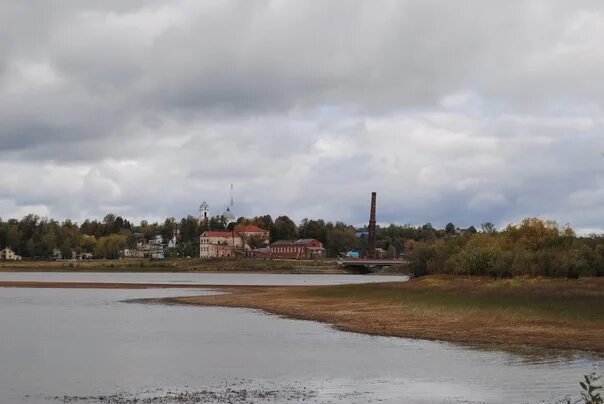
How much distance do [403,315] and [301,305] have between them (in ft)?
54.1

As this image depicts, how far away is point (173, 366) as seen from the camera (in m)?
36.0

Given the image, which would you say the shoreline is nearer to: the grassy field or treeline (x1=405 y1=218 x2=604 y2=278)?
the grassy field

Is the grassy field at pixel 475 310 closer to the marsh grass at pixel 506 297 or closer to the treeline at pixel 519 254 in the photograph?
the marsh grass at pixel 506 297

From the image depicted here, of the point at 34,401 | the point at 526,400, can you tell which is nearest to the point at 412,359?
the point at 526,400

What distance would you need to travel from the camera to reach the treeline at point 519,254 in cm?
6612

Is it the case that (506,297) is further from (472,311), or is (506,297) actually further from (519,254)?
(519,254)

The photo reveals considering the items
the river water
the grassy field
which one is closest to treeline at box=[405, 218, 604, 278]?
the grassy field

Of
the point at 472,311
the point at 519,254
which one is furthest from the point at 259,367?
the point at 519,254

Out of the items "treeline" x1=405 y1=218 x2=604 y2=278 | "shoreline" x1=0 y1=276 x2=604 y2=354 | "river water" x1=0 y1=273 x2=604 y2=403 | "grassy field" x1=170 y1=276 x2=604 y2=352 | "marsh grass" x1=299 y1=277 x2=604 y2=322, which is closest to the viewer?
"river water" x1=0 y1=273 x2=604 y2=403

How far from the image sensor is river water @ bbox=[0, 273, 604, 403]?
95.3 ft

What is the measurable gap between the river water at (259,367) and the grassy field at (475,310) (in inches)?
146

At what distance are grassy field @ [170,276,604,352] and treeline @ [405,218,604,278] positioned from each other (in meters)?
2.25

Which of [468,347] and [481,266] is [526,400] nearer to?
[468,347]

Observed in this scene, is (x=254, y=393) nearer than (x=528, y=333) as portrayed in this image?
Yes
